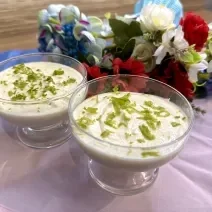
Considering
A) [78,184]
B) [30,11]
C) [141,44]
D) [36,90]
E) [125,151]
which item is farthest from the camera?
[30,11]

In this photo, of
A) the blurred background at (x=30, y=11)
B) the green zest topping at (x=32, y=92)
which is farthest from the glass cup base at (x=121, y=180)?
the blurred background at (x=30, y=11)

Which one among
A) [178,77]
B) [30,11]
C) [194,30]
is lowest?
[30,11]

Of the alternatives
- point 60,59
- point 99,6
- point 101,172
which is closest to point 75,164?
point 101,172

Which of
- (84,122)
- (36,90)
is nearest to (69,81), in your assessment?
(36,90)

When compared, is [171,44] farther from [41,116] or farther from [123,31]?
[41,116]

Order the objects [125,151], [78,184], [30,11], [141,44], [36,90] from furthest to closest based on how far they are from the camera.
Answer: [30,11] → [141,44] → [36,90] → [78,184] → [125,151]

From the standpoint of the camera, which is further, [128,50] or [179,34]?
[128,50]

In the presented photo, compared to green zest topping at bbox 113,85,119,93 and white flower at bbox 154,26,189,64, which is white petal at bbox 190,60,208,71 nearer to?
white flower at bbox 154,26,189,64
